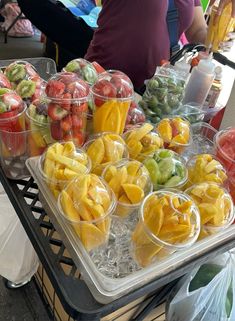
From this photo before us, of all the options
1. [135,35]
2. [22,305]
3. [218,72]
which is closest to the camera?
[218,72]

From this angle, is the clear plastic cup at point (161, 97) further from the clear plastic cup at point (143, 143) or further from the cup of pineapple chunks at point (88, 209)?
the cup of pineapple chunks at point (88, 209)

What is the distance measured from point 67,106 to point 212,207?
318mm

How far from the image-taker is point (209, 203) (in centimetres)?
54

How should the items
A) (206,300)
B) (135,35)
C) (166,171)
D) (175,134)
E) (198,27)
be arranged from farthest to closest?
(198,27) < (135,35) < (206,300) < (175,134) < (166,171)

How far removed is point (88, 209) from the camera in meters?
0.49

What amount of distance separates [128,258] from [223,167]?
0.27 m

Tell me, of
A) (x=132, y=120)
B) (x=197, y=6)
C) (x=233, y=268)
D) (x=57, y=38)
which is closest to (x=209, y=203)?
(x=132, y=120)

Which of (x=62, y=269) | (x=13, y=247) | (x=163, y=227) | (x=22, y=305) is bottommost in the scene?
(x=22, y=305)

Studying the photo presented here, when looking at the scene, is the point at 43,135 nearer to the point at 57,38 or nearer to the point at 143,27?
the point at 143,27

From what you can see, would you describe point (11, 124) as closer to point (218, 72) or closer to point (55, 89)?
point (55, 89)

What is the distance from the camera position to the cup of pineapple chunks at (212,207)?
54cm

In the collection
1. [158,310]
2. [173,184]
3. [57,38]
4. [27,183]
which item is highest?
[173,184]

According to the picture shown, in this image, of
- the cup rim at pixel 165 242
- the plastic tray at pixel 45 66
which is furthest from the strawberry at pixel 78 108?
the plastic tray at pixel 45 66

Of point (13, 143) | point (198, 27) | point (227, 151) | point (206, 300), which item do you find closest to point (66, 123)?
point (13, 143)
